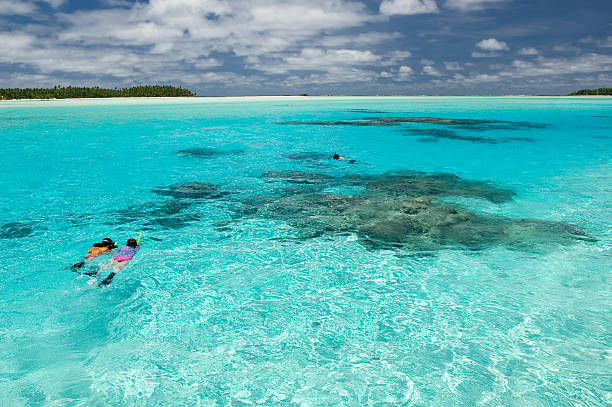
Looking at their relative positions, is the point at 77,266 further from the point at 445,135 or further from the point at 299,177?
the point at 445,135

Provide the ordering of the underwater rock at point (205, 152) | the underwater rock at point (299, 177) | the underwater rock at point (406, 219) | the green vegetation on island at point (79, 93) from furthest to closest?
the green vegetation on island at point (79, 93) → the underwater rock at point (205, 152) → the underwater rock at point (299, 177) → the underwater rock at point (406, 219)

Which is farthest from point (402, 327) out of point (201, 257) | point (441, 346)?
point (201, 257)

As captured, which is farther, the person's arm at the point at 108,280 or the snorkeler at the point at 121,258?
the snorkeler at the point at 121,258

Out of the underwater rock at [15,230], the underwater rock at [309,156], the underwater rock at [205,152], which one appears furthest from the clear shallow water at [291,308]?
the underwater rock at [205,152]

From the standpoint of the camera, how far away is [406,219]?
36.4ft

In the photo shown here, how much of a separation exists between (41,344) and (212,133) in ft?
111

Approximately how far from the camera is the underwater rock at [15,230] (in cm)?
1045

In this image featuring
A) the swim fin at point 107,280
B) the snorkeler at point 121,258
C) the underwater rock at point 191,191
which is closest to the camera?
the swim fin at point 107,280

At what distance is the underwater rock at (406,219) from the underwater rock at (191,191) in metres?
1.84

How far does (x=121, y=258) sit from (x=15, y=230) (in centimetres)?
483

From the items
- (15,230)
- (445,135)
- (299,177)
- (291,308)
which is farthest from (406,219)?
(445,135)

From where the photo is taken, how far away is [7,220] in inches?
468

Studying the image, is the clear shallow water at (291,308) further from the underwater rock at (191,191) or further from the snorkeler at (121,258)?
the underwater rock at (191,191)

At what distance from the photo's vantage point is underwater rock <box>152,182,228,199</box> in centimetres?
1444
